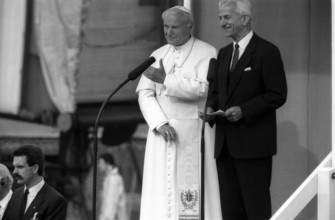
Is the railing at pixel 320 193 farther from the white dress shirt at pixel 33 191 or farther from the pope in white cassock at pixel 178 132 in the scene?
the white dress shirt at pixel 33 191

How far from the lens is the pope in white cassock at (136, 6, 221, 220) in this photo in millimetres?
8102

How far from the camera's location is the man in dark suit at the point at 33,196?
25.6ft

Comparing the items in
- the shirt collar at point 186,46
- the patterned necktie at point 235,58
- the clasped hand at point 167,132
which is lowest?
the clasped hand at point 167,132

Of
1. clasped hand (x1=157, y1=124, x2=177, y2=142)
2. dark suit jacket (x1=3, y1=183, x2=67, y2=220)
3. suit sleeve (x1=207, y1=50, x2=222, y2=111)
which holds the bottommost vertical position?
dark suit jacket (x1=3, y1=183, x2=67, y2=220)

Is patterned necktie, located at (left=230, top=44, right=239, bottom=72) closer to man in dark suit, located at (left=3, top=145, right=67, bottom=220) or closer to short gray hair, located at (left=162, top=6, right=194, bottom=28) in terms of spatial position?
short gray hair, located at (left=162, top=6, right=194, bottom=28)

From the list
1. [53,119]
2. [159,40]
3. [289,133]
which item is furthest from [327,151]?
[53,119]

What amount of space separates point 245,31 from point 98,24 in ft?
10.3

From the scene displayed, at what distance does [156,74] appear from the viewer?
8031 mm

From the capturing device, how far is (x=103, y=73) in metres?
10.6

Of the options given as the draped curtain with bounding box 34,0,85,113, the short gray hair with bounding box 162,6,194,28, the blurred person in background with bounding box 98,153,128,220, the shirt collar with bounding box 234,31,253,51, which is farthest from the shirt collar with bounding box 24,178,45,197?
the draped curtain with bounding box 34,0,85,113

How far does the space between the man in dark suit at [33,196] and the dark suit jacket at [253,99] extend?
1.16 meters

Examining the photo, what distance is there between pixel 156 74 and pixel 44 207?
1209 millimetres

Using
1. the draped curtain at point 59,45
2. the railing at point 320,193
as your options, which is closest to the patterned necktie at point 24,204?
the railing at point 320,193

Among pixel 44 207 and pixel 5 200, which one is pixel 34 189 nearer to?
pixel 44 207
